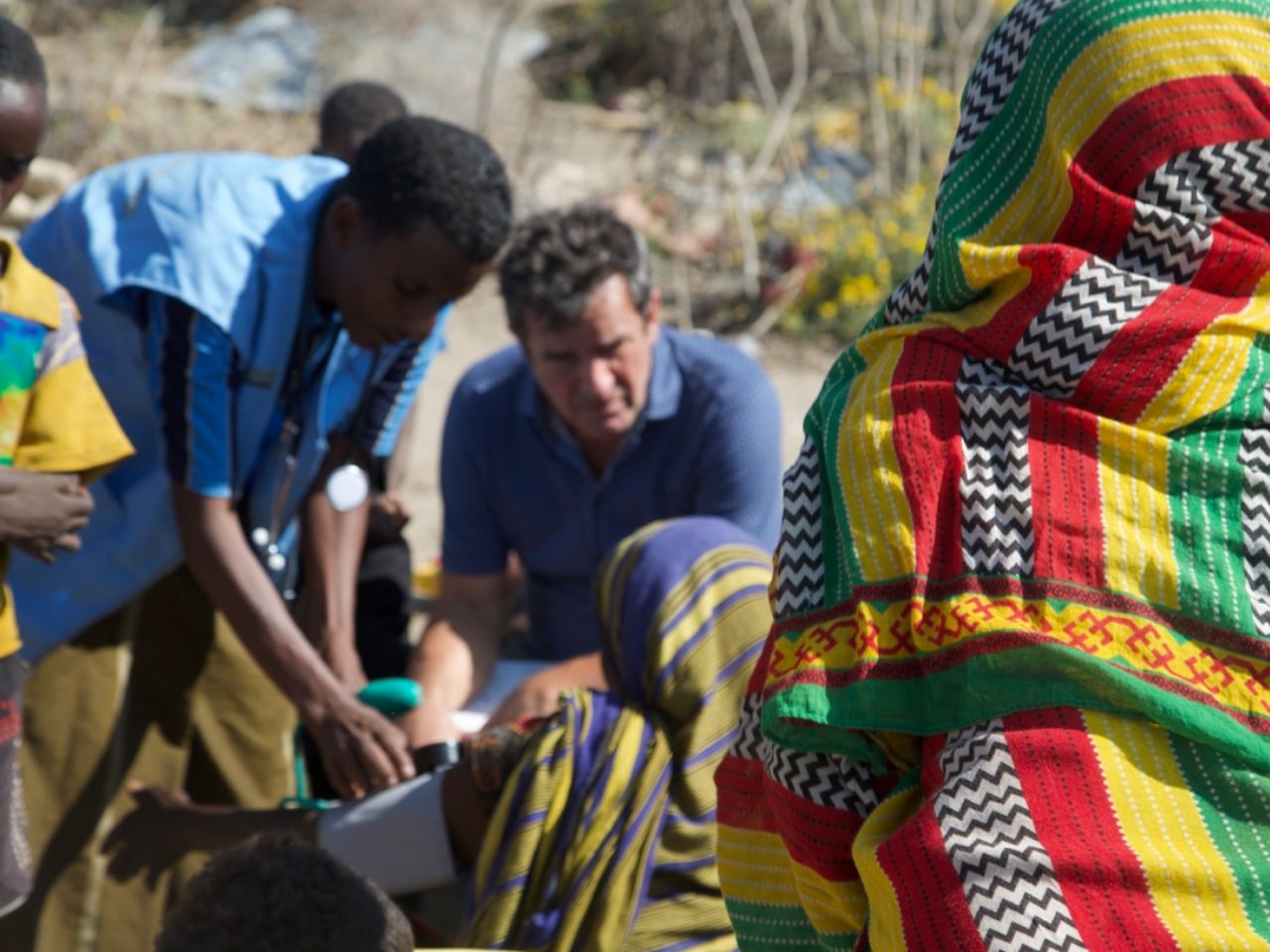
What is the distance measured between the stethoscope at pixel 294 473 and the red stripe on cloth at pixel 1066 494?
5.83 feet

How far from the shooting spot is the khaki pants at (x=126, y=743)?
302 centimetres

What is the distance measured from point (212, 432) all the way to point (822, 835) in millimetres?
1609

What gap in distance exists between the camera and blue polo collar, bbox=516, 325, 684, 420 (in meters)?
3.49

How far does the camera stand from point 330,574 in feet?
11.1

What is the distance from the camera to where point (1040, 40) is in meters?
1.47

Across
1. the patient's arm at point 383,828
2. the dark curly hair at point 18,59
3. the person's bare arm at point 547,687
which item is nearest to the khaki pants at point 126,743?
the patient's arm at point 383,828

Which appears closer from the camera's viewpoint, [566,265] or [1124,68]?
[1124,68]

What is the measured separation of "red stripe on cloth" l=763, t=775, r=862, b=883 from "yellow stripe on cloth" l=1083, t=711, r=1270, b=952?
0.76 feet

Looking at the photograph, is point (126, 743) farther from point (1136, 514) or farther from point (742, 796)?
point (1136, 514)

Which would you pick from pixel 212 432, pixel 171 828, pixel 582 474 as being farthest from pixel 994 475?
pixel 582 474

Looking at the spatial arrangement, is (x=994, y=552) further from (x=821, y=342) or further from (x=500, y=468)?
(x=821, y=342)

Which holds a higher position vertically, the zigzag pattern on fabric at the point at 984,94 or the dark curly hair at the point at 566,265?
the zigzag pattern on fabric at the point at 984,94

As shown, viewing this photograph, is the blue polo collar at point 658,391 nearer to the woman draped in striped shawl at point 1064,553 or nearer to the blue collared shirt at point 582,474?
the blue collared shirt at point 582,474

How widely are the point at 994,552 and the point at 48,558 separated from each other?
1.57m
